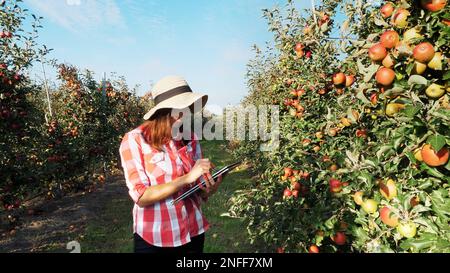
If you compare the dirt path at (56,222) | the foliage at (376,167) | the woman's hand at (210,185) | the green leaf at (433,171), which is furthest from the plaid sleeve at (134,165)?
the dirt path at (56,222)

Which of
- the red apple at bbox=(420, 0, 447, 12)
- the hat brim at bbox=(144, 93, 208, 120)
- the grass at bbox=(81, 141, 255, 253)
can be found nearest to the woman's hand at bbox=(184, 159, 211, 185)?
the hat brim at bbox=(144, 93, 208, 120)

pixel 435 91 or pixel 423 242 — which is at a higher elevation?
pixel 435 91

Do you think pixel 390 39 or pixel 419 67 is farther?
pixel 390 39

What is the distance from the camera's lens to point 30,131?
547 centimetres

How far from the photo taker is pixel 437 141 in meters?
1.20

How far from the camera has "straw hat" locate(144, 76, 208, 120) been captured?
194 cm

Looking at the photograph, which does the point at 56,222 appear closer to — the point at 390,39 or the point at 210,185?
the point at 210,185

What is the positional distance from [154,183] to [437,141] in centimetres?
150

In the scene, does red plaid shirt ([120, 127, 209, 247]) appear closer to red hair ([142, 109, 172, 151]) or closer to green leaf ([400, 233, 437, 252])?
red hair ([142, 109, 172, 151])

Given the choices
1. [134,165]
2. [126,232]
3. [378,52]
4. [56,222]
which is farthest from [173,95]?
[56,222]

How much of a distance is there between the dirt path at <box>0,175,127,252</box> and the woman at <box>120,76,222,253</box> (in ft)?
12.5

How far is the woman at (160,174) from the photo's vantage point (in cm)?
186
